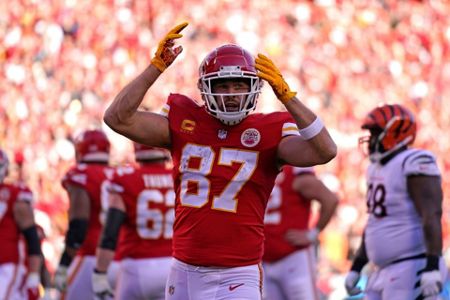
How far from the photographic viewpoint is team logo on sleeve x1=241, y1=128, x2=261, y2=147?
441 centimetres

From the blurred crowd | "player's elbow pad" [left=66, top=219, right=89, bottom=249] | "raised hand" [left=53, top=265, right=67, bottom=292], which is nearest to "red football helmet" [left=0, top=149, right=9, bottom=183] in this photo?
"player's elbow pad" [left=66, top=219, right=89, bottom=249]

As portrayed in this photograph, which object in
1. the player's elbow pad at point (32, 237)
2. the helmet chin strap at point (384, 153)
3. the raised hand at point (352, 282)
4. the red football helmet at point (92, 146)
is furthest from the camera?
the red football helmet at point (92, 146)

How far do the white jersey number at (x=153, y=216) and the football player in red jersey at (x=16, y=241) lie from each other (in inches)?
34.9

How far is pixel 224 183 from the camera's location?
4.40 m

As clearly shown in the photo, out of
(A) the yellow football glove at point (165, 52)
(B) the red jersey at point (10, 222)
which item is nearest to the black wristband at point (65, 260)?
(B) the red jersey at point (10, 222)

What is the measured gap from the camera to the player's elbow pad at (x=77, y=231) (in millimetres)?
7660

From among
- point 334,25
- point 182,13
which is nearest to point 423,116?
point 334,25

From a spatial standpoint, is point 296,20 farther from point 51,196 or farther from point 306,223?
point 306,223

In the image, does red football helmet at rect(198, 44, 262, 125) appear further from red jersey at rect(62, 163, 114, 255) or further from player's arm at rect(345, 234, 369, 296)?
red jersey at rect(62, 163, 114, 255)

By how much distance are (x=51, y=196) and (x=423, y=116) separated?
759cm

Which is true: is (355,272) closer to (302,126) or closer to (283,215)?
(283,215)

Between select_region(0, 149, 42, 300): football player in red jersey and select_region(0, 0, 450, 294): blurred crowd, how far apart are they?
36.2 ft

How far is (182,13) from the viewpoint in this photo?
75.0 ft

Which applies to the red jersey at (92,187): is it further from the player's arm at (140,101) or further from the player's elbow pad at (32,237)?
the player's arm at (140,101)
